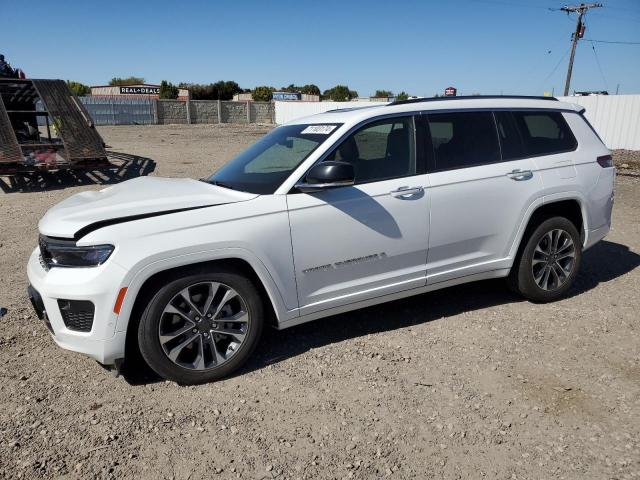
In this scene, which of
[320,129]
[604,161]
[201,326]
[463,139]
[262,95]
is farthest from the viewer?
[262,95]

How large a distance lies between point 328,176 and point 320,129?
709 mm

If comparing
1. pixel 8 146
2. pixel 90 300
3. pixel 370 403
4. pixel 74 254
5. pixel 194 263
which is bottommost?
pixel 370 403

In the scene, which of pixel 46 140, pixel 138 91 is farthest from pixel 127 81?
pixel 46 140

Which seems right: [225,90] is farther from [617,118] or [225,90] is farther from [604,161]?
[604,161]

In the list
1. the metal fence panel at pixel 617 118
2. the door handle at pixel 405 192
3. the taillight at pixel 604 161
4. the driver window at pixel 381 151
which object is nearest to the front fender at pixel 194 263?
the driver window at pixel 381 151

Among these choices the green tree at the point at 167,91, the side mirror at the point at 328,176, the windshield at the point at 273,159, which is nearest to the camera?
the side mirror at the point at 328,176

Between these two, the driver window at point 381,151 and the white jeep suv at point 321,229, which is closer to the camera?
the white jeep suv at point 321,229

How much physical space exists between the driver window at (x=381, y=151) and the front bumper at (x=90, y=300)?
5.79ft

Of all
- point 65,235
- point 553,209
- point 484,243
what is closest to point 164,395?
point 65,235

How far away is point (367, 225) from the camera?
12.1 feet

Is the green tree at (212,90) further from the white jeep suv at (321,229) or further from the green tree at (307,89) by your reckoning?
the white jeep suv at (321,229)

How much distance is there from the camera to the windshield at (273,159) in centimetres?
370

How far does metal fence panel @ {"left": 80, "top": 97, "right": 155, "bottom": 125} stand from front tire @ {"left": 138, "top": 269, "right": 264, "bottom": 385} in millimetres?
38543

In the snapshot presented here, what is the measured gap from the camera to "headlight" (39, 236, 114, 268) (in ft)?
10.0
